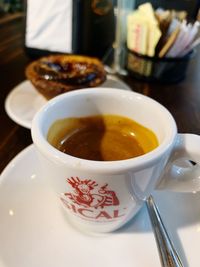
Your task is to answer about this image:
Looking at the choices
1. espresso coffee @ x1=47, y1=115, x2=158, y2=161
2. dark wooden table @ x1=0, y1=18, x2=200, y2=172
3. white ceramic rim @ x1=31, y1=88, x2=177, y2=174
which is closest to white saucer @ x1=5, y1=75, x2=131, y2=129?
dark wooden table @ x1=0, y1=18, x2=200, y2=172

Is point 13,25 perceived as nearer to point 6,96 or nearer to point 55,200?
point 6,96

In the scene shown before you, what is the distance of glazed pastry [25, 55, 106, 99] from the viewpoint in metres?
0.71

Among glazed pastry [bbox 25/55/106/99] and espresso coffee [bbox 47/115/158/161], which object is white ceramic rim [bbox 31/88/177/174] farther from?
glazed pastry [bbox 25/55/106/99]

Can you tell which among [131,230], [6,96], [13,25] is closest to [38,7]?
[6,96]

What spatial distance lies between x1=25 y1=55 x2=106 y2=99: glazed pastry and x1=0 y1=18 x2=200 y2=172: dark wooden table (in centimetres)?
11

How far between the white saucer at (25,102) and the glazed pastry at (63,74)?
4 cm

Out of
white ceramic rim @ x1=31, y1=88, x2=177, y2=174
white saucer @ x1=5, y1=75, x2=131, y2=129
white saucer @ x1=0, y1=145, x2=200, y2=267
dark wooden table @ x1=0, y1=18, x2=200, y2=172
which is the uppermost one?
white ceramic rim @ x1=31, y1=88, x2=177, y2=174

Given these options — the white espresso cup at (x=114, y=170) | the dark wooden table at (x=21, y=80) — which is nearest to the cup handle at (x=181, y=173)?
the white espresso cup at (x=114, y=170)

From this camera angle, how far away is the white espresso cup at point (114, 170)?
35 centimetres

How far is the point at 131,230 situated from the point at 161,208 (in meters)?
0.06

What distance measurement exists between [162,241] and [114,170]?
0.13m

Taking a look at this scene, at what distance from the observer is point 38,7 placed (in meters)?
0.92

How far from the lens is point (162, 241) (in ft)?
1.31

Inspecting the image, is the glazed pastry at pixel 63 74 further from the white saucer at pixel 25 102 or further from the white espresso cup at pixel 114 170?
the white espresso cup at pixel 114 170
